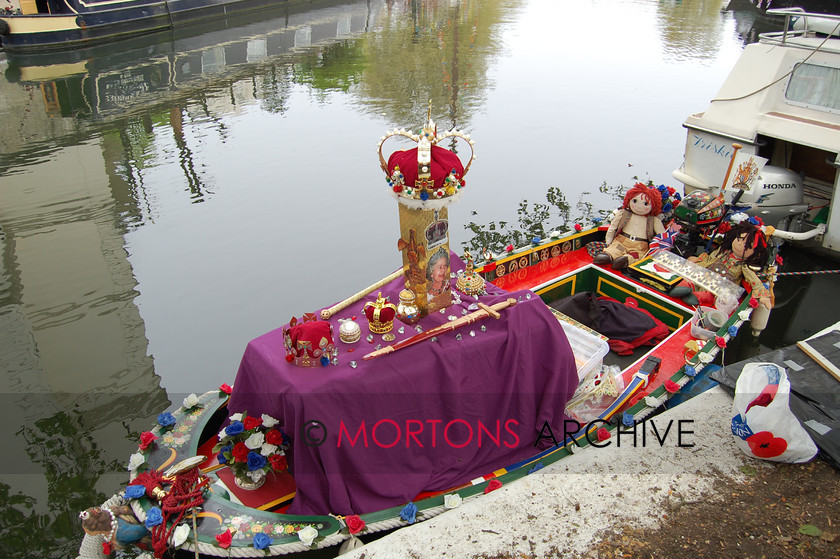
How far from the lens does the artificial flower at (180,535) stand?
3.95 metres

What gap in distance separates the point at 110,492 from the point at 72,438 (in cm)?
116

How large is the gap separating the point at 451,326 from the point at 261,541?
2.06 meters

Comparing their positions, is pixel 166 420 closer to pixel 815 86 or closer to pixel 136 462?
pixel 136 462

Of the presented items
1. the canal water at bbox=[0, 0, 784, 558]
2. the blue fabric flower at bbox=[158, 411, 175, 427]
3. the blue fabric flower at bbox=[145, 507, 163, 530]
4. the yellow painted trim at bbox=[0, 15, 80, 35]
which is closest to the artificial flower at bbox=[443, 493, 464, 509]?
the blue fabric flower at bbox=[145, 507, 163, 530]

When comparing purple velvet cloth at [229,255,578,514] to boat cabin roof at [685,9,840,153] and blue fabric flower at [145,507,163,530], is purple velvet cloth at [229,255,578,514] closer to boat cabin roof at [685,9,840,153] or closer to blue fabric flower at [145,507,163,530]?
blue fabric flower at [145,507,163,530]

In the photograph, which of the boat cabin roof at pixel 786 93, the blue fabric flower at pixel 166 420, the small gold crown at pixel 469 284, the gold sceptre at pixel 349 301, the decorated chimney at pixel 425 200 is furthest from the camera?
the boat cabin roof at pixel 786 93

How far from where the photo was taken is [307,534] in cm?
405

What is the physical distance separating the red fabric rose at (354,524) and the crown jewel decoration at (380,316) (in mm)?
1367

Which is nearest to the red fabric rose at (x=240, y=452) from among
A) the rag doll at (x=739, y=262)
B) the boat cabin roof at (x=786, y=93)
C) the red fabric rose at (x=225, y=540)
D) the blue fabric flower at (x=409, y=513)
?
the red fabric rose at (x=225, y=540)

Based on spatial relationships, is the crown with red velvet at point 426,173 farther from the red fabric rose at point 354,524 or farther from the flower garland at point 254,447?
the red fabric rose at point 354,524

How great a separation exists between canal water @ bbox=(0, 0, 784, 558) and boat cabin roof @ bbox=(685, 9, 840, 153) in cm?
300

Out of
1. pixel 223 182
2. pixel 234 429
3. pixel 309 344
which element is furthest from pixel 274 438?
pixel 223 182

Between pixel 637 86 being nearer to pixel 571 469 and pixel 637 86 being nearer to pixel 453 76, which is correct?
pixel 453 76

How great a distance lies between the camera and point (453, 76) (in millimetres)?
20312
